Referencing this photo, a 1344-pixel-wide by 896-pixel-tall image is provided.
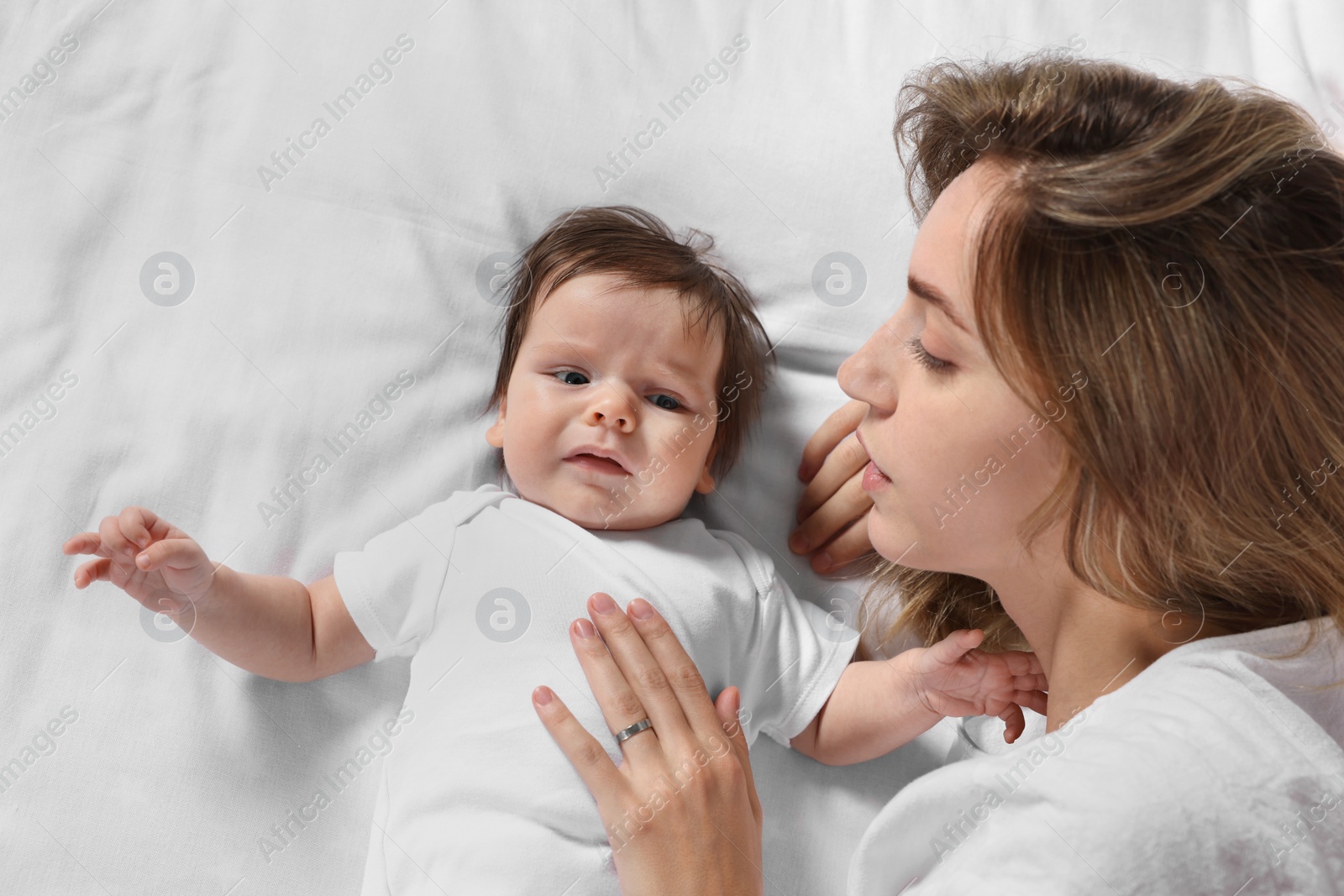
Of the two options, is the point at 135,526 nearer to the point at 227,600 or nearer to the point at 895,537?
the point at 227,600

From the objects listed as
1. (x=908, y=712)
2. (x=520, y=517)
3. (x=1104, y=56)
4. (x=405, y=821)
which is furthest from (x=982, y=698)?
(x=1104, y=56)

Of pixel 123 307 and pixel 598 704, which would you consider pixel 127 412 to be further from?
pixel 598 704

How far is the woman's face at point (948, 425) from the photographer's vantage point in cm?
109

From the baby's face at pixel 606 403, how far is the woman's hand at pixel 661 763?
19 cm

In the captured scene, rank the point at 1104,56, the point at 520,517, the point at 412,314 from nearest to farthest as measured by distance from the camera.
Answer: the point at 520,517, the point at 412,314, the point at 1104,56

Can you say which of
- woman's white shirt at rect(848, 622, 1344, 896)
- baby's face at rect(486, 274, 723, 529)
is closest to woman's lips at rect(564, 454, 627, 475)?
baby's face at rect(486, 274, 723, 529)

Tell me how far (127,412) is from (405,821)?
32.3 inches

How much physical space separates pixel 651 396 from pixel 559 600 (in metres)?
0.37

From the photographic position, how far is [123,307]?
1.60 meters

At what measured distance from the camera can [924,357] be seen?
1.17m

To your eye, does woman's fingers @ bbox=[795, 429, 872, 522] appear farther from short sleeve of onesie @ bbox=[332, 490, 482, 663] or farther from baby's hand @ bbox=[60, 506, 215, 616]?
baby's hand @ bbox=[60, 506, 215, 616]

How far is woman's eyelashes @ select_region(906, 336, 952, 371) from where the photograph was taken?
1.14 meters

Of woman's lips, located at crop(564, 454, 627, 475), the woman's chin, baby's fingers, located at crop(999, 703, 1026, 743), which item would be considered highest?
the woman's chin

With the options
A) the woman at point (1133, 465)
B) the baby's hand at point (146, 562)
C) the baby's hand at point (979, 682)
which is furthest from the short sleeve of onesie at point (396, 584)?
the baby's hand at point (979, 682)
